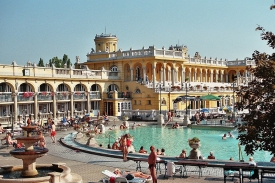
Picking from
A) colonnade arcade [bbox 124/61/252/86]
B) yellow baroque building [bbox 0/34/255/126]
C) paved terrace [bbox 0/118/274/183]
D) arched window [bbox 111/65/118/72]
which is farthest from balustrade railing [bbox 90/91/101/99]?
paved terrace [bbox 0/118/274/183]

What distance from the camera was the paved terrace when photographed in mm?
14837

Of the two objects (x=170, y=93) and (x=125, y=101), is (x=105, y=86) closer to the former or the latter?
(x=125, y=101)

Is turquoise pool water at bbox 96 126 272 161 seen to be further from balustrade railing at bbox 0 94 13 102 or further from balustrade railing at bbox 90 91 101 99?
balustrade railing at bbox 90 91 101 99

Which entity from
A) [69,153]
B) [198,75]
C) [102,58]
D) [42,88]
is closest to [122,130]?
[42,88]

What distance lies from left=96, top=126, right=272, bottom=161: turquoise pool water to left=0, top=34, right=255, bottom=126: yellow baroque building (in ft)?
23.1

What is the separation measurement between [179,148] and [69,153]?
283 inches

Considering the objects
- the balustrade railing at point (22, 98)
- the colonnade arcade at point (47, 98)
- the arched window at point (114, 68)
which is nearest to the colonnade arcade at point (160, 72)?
the arched window at point (114, 68)

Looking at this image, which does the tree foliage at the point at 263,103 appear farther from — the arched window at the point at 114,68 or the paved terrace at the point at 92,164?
the arched window at the point at 114,68

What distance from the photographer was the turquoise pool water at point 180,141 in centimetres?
2309

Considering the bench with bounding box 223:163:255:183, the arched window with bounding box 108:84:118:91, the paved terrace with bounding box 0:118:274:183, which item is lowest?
the paved terrace with bounding box 0:118:274:183

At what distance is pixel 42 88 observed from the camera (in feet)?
141

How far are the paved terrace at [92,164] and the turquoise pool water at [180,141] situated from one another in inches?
189

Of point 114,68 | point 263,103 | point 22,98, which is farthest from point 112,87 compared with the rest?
point 263,103

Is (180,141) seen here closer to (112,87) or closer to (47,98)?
(47,98)
